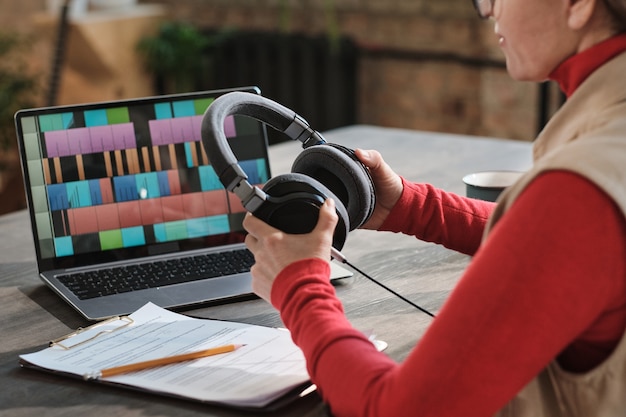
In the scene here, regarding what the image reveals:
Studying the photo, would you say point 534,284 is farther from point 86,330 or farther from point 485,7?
point 86,330

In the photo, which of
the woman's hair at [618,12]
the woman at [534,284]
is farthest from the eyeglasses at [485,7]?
the woman's hair at [618,12]

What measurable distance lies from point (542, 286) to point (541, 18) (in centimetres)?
26

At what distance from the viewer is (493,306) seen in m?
0.72

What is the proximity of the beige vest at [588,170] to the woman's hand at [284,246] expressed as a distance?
0.59 feet

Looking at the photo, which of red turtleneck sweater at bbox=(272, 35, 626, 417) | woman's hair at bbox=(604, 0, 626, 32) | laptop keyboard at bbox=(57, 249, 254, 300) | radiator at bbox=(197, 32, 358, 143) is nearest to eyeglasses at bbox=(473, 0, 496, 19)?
woman's hair at bbox=(604, 0, 626, 32)

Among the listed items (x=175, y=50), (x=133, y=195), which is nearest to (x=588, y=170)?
(x=133, y=195)

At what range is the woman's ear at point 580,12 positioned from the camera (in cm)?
78

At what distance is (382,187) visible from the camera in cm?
119

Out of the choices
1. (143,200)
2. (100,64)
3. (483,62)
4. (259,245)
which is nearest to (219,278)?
(143,200)

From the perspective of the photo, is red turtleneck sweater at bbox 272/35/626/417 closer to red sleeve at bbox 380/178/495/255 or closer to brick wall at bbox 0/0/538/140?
red sleeve at bbox 380/178/495/255

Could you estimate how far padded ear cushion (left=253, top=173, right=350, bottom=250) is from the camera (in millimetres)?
913

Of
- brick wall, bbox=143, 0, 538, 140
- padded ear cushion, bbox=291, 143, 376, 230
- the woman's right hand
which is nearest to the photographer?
padded ear cushion, bbox=291, 143, 376, 230

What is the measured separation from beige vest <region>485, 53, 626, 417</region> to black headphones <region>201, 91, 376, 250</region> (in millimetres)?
205

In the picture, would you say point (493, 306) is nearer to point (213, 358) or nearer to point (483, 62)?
point (213, 358)
